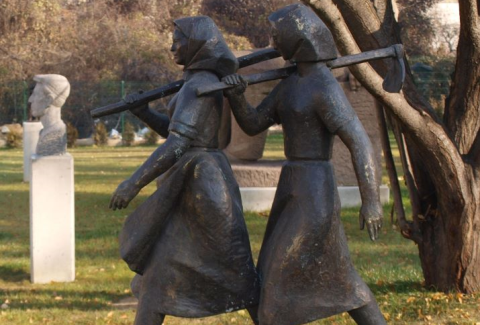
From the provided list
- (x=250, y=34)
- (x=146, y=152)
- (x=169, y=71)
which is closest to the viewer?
(x=146, y=152)

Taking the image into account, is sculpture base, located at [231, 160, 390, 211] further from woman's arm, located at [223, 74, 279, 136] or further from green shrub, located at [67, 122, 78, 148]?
green shrub, located at [67, 122, 78, 148]

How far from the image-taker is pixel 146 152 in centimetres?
2147

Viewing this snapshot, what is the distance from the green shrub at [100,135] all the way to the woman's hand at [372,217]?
70.3ft

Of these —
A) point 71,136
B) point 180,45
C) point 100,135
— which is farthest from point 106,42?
point 180,45

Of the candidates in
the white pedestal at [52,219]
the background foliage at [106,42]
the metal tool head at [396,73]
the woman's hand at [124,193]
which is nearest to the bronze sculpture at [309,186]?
the metal tool head at [396,73]

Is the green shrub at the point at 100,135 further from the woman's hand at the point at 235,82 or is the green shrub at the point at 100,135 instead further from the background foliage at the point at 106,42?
the woman's hand at the point at 235,82

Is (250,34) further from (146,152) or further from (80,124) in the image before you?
(146,152)

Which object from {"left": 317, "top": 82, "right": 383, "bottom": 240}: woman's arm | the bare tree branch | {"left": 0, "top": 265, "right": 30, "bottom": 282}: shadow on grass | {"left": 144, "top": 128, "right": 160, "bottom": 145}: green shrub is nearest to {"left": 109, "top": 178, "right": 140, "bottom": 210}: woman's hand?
{"left": 317, "top": 82, "right": 383, "bottom": 240}: woman's arm

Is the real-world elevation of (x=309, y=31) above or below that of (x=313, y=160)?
above

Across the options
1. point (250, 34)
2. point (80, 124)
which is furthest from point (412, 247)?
point (250, 34)

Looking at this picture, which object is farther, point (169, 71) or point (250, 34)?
point (250, 34)

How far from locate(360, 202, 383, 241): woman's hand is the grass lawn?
2369 mm

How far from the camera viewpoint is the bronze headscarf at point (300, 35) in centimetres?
389

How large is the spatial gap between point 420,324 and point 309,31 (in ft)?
9.32
